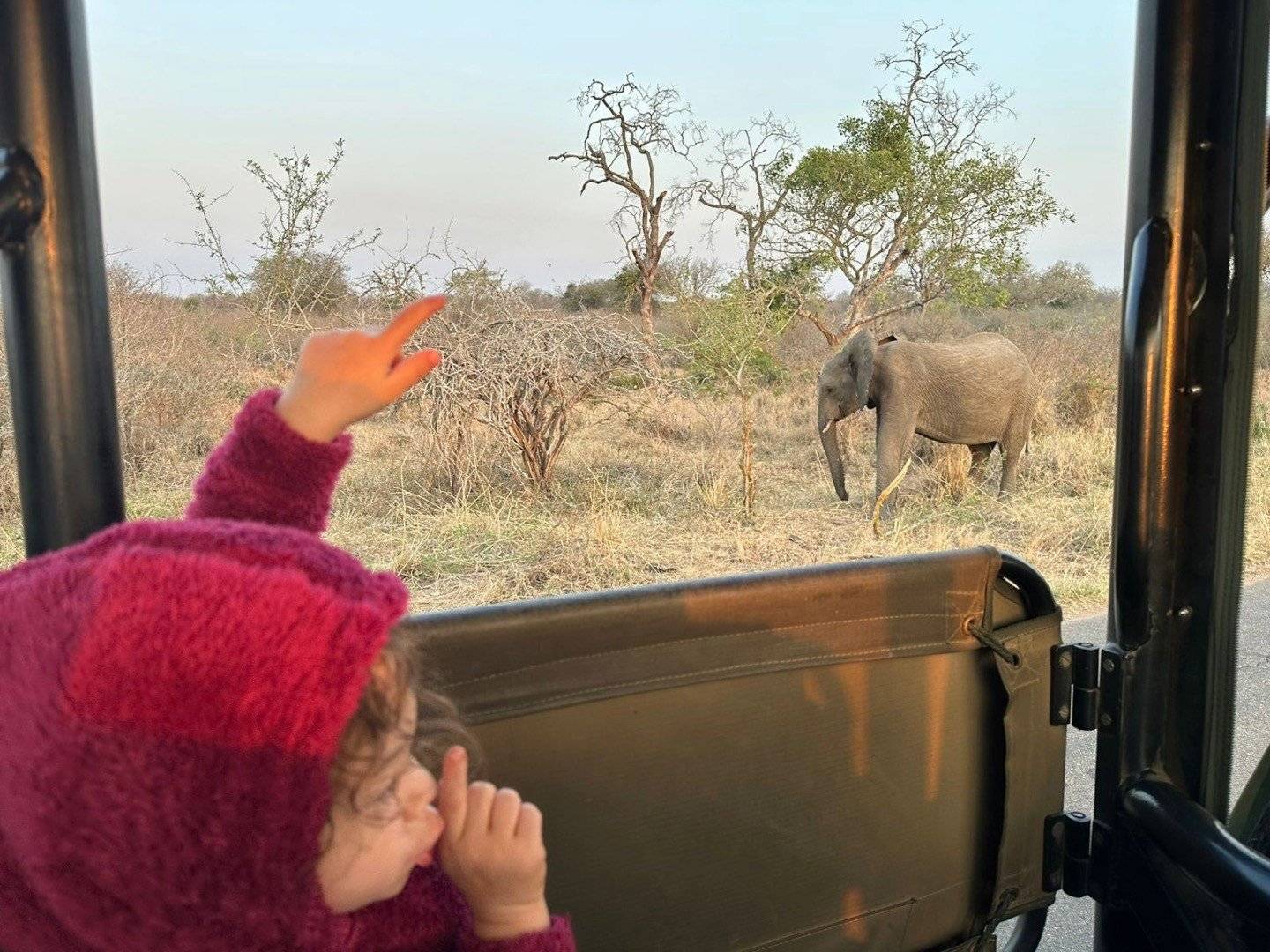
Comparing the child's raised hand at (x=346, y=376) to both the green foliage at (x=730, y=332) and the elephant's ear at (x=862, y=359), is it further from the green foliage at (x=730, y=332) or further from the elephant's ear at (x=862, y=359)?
the elephant's ear at (x=862, y=359)

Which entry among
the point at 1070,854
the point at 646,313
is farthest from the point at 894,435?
the point at 1070,854

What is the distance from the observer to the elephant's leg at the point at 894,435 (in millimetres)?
5281

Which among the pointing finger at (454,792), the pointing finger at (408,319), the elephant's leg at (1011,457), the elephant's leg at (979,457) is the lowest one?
the elephant's leg at (979,457)

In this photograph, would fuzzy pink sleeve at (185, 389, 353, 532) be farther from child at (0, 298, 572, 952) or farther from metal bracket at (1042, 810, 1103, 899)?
metal bracket at (1042, 810, 1103, 899)

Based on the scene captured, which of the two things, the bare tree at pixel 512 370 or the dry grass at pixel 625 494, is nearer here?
the dry grass at pixel 625 494

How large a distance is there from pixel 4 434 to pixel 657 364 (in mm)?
2934

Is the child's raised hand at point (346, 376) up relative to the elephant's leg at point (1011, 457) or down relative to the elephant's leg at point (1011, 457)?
up

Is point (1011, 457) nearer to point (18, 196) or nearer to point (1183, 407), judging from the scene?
point (1183, 407)

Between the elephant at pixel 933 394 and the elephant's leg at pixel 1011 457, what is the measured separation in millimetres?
10

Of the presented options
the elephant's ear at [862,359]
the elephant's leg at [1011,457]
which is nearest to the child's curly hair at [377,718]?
the elephant's leg at [1011,457]

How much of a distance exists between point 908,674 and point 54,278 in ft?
2.56

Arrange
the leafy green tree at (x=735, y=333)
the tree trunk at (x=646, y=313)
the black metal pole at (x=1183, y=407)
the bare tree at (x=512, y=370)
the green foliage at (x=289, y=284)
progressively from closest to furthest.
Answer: the black metal pole at (x=1183, y=407) < the green foliage at (x=289, y=284) < the bare tree at (x=512, y=370) < the tree trunk at (x=646, y=313) < the leafy green tree at (x=735, y=333)

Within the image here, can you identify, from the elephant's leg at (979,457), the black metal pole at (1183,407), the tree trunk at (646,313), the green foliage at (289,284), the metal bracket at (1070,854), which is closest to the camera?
the black metal pole at (1183,407)

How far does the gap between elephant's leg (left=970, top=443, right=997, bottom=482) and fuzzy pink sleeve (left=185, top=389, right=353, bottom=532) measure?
4.98 metres
